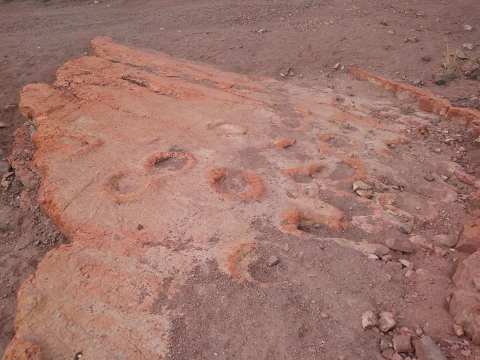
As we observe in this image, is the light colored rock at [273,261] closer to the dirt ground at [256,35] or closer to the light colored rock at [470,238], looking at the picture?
the light colored rock at [470,238]

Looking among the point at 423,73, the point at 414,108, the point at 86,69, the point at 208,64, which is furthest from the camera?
the point at 208,64

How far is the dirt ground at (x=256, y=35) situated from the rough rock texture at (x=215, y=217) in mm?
1112

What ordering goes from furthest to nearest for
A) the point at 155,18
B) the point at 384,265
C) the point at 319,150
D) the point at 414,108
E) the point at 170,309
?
1. the point at 155,18
2. the point at 414,108
3. the point at 319,150
4. the point at 384,265
5. the point at 170,309

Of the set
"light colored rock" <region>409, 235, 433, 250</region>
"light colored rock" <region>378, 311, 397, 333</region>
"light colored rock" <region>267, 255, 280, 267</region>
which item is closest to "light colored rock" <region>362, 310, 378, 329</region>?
"light colored rock" <region>378, 311, 397, 333</region>

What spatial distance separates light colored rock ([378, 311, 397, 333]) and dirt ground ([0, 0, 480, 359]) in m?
2.99

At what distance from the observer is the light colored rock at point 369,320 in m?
1.89

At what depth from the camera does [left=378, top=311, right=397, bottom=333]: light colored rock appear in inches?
73.9

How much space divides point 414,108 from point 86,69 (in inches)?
138

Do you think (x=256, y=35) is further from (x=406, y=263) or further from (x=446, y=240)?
(x=406, y=263)

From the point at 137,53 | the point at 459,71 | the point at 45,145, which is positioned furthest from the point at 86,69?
the point at 459,71

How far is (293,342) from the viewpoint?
6.05ft

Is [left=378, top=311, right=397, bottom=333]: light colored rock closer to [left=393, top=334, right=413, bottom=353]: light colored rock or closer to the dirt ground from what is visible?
[left=393, top=334, right=413, bottom=353]: light colored rock

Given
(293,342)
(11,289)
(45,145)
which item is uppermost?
(45,145)

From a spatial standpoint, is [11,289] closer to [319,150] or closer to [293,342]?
[293,342]
